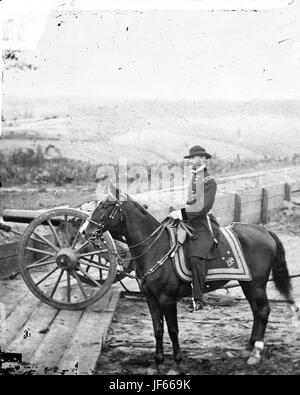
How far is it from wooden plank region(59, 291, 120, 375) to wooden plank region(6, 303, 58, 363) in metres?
0.37

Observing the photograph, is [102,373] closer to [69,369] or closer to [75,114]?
[69,369]

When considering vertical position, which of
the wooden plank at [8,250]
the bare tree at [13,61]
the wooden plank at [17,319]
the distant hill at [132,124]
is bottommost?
the wooden plank at [17,319]

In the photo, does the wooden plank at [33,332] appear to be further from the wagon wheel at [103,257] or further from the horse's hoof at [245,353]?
the horse's hoof at [245,353]

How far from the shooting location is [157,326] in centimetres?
622

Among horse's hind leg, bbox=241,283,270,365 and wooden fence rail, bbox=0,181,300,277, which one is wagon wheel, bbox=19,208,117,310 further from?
horse's hind leg, bbox=241,283,270,365

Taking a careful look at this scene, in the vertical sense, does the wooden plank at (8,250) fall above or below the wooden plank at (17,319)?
above

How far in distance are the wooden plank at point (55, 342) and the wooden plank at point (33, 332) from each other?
0.06m

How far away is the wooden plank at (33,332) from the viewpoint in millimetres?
6352

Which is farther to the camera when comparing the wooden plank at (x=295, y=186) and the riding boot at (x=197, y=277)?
the wooden plank at (x=295, y=186)

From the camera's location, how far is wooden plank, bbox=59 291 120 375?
6036 mm

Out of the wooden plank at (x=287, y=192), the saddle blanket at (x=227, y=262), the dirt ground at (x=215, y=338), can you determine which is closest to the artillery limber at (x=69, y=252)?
the dirt ground at (x=215, y=338)

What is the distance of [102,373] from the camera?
6059mm

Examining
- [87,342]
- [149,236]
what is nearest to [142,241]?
[149,236]

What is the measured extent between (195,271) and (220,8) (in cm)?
281
